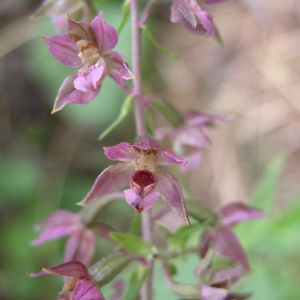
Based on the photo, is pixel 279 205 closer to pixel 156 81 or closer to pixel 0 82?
pixel 156 81

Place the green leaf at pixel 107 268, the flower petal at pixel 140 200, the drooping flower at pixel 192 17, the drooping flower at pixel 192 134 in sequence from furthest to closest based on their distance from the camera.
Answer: the drooping flower at pixel 192 134 < the green leaf at pixel 107 268 < the drooping flower at pixel 192 17 < the flower petal at pixel 140 200

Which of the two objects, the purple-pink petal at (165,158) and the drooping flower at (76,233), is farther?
the drooping flower at (76,233)

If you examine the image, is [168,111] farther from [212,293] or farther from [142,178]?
[212,293]

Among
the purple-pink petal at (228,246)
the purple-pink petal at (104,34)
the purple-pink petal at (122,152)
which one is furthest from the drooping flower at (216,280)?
the purple-pink petal at (104,34)

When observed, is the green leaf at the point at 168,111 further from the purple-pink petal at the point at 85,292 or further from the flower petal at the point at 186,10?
the purple-pink petal at the point at 85,292

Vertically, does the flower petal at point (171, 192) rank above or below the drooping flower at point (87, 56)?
below

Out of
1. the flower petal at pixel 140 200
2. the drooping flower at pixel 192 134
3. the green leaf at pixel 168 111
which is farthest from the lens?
the drooping flower at pixel 192 134

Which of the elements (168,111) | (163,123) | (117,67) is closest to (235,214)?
(168,111)
